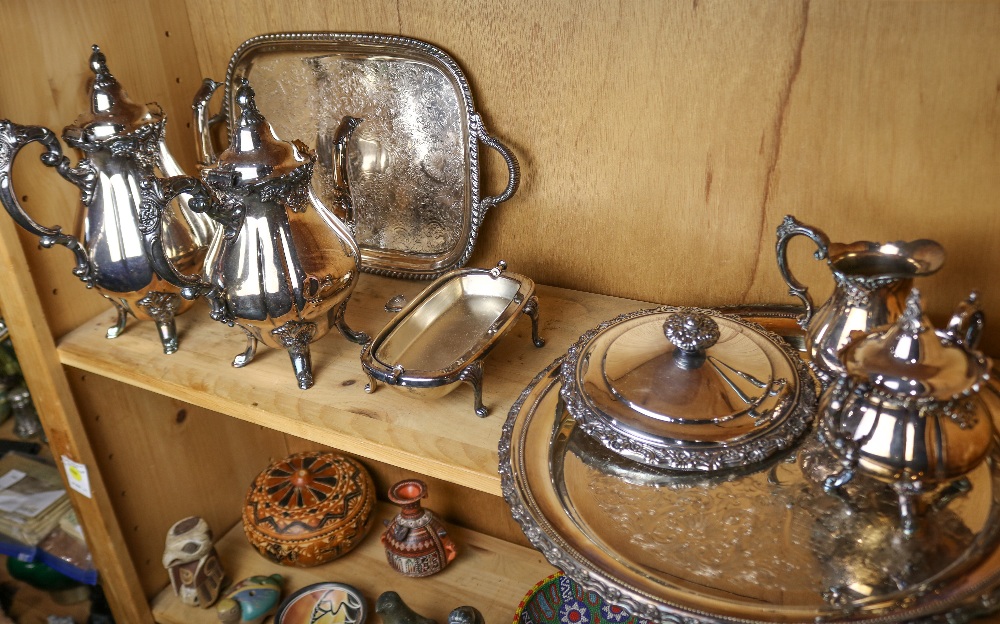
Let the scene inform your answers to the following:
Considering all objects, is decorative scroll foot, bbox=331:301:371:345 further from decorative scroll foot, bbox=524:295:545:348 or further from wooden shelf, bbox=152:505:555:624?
wooden shelf, bbox=152:505:555:624

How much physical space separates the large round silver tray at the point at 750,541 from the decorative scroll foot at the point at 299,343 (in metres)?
0.26

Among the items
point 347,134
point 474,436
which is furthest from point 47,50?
point 474,436

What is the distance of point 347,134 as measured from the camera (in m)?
0.87

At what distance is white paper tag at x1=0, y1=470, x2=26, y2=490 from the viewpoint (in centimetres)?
142

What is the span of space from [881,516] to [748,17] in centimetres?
45

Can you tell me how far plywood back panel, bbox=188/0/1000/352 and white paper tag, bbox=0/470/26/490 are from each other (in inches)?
38.5

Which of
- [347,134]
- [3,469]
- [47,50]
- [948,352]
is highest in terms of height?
[47,50]

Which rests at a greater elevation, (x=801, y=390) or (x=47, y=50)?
(x=47, y=50)

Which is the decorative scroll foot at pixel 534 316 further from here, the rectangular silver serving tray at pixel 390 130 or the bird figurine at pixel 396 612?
the bird figurine at pixel 396 612

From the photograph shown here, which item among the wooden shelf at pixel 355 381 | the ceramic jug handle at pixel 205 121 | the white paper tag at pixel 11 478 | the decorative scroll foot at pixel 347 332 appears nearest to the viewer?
the wooden shelf at pixel 355 381

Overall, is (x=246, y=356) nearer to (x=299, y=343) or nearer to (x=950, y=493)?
(x=299, y=343)

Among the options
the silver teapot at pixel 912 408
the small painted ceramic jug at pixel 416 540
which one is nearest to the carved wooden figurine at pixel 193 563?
the small painted ceramic jug at pixel 416 540

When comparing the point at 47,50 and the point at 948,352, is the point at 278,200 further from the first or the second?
the point at 948,352

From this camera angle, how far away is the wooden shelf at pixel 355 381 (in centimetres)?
74
